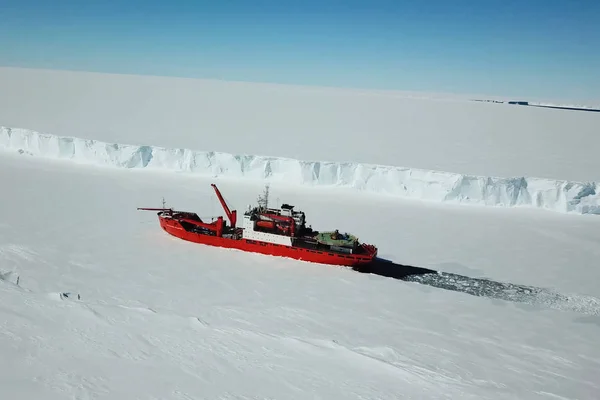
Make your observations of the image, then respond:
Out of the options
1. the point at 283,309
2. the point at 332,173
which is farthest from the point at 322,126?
the point at 283,309

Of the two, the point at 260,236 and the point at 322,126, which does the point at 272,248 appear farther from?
the point at 322,126

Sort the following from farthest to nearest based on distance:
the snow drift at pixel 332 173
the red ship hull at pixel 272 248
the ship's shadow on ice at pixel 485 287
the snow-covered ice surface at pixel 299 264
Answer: the snow drift at pixel 332 173
the red ship hull at pixel 272 248
the ship's shadow on ice at pixel 485 287
the snow-covered ice surface at pixel 299 264

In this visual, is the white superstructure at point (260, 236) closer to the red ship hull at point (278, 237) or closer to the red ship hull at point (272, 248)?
the red ship hull at point (278, 237)

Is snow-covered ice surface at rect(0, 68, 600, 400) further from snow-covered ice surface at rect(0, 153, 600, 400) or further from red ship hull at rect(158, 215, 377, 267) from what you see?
red ship hull at rect(158, 215, 377, 267)

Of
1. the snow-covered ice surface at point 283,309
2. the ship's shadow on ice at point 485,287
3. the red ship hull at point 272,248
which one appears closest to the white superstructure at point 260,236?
the red ship hull at point 272,248

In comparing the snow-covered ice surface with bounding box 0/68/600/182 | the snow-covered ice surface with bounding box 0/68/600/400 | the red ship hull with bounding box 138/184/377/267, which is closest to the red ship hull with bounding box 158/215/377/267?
the red ship hull with bounding box 138/184/377/267

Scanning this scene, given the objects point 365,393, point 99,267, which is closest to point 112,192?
point 99,267
